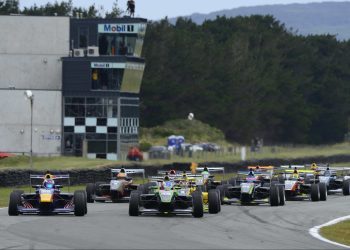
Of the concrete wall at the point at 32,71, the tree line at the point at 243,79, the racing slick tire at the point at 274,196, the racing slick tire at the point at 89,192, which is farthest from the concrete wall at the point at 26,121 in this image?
the racing slick tire at the point at 274,196

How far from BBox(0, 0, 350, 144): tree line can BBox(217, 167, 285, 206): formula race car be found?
66.2m

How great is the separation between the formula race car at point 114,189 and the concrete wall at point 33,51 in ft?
124

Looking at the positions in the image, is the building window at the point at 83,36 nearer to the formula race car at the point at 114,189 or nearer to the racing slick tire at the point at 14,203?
the formula race car at the point at 114,189

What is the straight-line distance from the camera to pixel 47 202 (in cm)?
2816

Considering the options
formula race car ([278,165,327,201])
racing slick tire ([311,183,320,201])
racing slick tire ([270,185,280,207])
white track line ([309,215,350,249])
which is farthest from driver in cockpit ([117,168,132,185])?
white track line ([309,215,350,249])

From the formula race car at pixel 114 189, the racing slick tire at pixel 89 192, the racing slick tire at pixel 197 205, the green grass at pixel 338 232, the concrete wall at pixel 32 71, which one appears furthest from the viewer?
the concrete wall at pixel 32 71

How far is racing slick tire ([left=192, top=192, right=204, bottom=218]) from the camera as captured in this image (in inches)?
1092

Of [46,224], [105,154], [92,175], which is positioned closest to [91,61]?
[105,154]

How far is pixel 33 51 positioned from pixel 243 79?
45.9 meters

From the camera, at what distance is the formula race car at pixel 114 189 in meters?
35.2

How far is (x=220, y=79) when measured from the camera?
11519 cm

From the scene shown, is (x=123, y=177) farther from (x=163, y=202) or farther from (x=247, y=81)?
(x=247, y=81)

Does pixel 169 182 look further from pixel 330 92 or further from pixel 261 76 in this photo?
pixel 330 92

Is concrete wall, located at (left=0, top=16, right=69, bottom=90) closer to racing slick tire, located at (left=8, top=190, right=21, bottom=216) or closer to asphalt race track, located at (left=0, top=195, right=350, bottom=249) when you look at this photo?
asphalt race track, located at (left=0, top=195, right=350, bottom=249)
